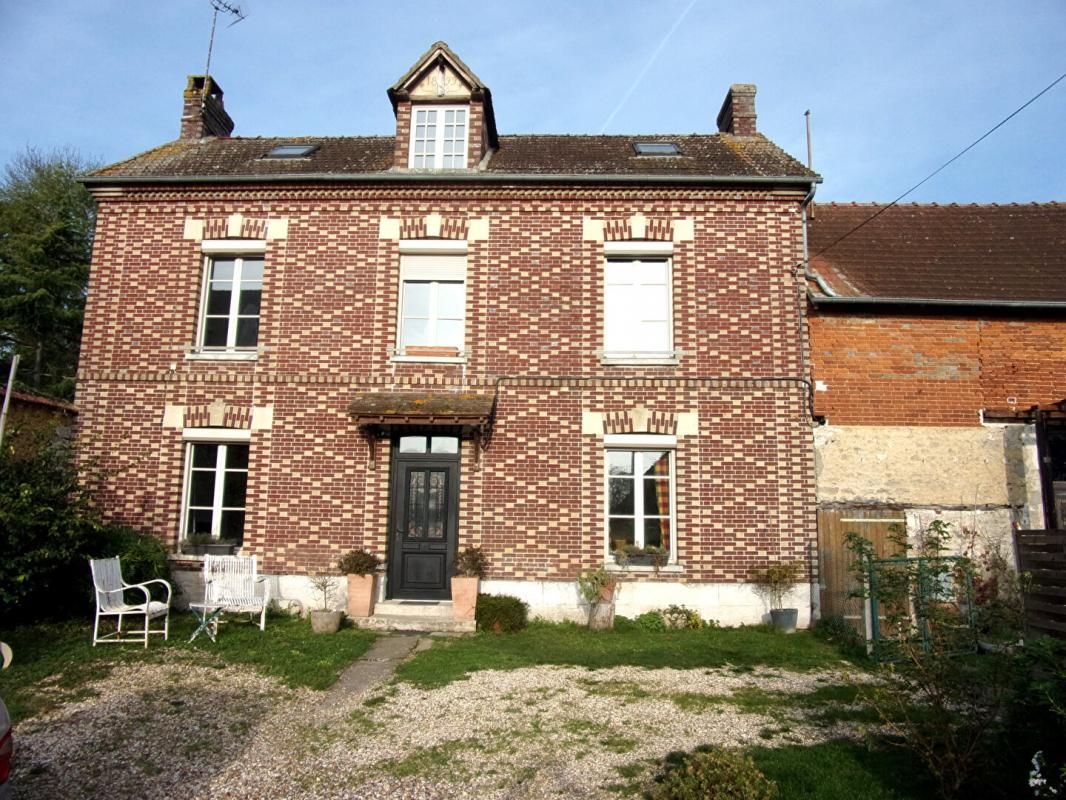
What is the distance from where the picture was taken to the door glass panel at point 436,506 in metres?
A: 9.91

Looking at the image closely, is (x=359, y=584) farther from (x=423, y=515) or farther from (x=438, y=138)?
(x=438, y=138)

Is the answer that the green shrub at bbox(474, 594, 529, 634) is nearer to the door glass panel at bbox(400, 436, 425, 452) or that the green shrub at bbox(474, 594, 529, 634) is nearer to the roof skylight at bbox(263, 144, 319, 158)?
the door glass panel at bbox(400, 436, 425, 452)

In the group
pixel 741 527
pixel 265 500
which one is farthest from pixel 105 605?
pixel 741 527

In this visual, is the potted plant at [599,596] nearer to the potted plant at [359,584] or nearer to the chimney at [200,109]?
the potted plant at [359,584]

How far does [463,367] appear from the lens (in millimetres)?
10078

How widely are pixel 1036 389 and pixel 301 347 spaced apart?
11.2m

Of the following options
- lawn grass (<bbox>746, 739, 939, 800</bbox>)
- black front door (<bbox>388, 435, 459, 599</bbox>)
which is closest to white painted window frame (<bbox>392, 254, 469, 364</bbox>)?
black front door (<bbox>388, 435, 459, 599</bbox>)

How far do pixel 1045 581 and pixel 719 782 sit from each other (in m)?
2.55

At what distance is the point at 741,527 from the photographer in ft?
31.4

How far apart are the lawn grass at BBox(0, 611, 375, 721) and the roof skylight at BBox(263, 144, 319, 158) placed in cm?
763

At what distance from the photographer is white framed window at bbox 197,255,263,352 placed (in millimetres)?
10523

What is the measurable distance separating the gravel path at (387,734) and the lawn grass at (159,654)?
29cm

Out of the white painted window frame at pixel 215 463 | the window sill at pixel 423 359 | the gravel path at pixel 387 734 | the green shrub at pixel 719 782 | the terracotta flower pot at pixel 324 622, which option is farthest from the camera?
the window sill at pixel 423 359

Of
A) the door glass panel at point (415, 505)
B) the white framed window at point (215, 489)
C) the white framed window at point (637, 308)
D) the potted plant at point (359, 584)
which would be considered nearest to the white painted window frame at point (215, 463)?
the white framed window at point (215, 489)
